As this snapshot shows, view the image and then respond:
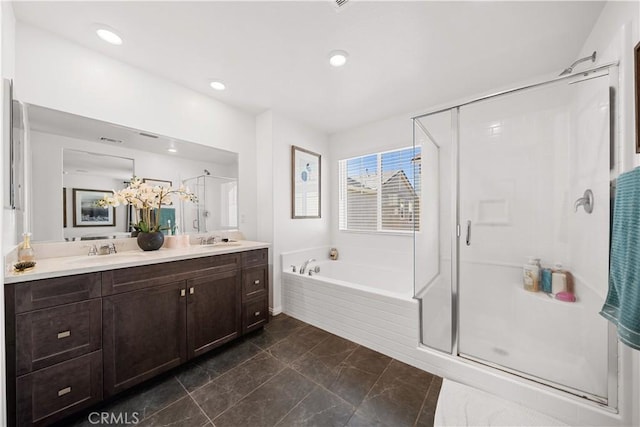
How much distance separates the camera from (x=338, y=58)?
5.90 ft

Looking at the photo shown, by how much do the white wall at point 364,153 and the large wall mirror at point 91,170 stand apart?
6.08ft

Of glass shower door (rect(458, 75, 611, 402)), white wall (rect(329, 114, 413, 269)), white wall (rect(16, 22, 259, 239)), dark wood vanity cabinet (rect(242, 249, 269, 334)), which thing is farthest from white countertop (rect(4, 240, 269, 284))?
glass shower door (rect(458, 75, 611, 402))

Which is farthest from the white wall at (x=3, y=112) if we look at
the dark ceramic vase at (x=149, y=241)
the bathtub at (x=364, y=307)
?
the bathtub at (x=364, y=307)

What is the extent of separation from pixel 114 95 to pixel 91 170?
24.9 inches

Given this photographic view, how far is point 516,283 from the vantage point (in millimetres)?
2053

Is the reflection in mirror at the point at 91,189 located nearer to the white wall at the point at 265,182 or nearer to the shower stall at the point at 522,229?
the white wall at the point at 265,182

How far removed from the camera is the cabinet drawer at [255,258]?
2.16m

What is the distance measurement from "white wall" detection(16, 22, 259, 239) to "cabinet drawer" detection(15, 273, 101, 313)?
124 centimetres

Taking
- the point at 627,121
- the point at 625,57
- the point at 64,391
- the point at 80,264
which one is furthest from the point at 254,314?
the point at 625,57

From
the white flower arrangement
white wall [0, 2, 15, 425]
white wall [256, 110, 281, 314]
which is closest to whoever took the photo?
white wall [0, 2, 15, 425]

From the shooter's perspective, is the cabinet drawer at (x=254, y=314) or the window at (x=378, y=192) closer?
the cabinet drawer at (x=254, y=314)

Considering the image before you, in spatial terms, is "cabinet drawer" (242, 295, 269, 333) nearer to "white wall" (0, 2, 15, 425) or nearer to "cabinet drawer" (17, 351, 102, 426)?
"cabinet drawer" (17, 351, 102, 426)

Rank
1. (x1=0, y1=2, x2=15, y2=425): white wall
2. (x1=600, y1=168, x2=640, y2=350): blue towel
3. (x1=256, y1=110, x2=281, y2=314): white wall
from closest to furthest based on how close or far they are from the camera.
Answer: (x1=600, y1=168, x2=640, y2=350): blue towel
(x1=0, y1=2, x2=15, y2=425): white wall
(x1=256, y1=110, x2=281, y2=314): white wall

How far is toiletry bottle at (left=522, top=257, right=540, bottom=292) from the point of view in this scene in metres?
1.93
